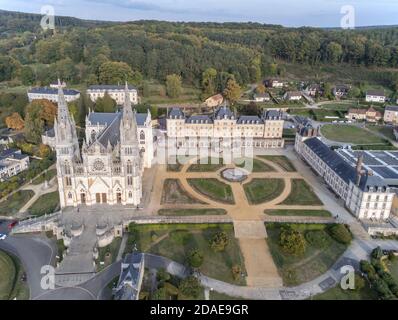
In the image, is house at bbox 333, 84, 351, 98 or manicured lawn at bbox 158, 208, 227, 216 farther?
house at bbox 333, 84, 351, 98

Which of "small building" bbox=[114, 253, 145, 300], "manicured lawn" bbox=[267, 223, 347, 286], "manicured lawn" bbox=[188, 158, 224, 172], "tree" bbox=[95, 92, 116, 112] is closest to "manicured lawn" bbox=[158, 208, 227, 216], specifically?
"manicured lawn" bbox=[267, 223, 347, 286]

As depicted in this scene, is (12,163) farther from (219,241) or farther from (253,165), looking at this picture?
(253,165)

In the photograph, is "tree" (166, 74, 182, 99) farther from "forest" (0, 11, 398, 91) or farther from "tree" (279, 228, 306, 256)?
"tree" (279, 228, 306, 256)

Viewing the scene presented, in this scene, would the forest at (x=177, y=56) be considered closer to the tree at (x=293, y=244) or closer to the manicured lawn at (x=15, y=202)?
the manicured lawn at (x=15, y=202)

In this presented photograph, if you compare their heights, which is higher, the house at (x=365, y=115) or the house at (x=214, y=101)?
the house at (x=214, y=101)

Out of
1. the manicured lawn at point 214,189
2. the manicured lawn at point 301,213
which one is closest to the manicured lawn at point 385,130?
the manicured lawn at point 301,213
